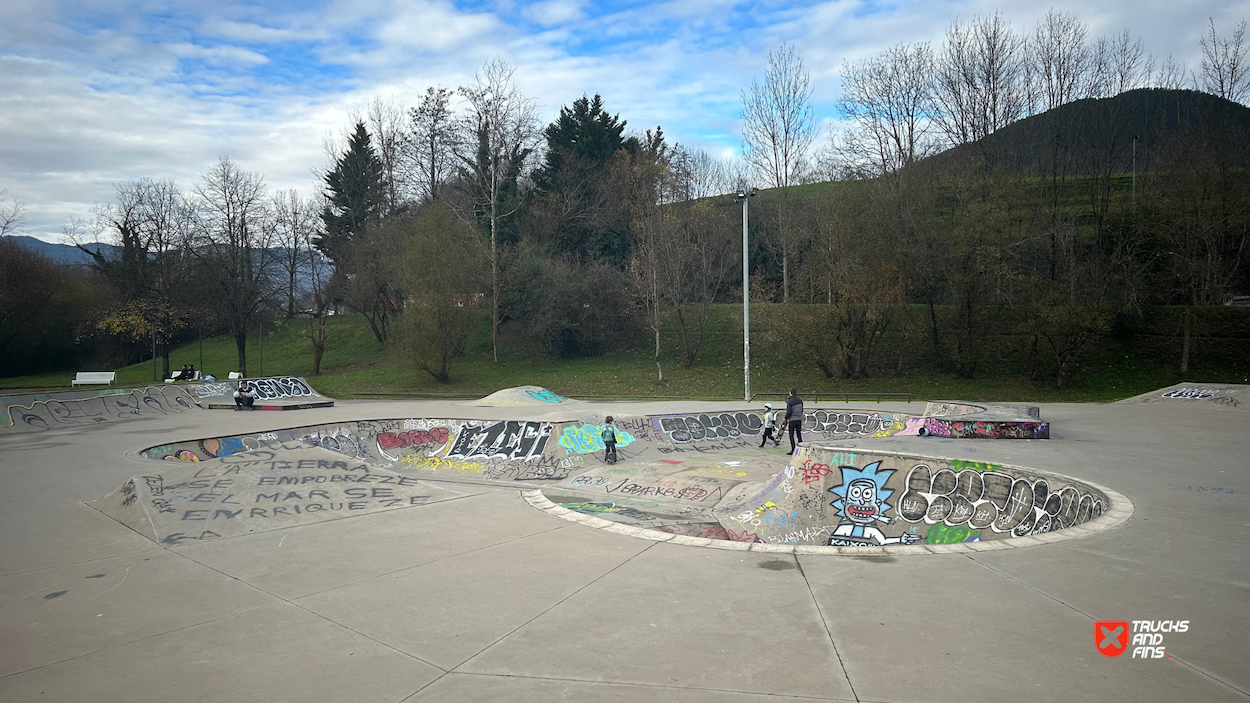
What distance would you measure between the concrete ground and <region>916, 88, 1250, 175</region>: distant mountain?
29453mm

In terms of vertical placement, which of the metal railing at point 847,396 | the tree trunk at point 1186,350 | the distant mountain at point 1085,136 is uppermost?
the distant mountain at point 1085,136

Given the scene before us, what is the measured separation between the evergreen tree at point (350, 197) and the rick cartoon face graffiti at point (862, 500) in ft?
157

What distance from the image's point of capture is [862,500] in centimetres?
1006

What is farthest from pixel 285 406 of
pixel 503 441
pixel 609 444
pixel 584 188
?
pixel 584 188

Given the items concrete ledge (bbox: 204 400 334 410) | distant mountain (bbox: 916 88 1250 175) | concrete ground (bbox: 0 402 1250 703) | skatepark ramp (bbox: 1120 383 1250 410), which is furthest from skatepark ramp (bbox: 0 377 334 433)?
distant mountain (bbox: 916 88 1250 175)

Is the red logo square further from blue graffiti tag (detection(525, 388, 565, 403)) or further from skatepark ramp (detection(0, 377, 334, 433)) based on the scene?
skatepark ramp (detection(0, 377, 334, 433))

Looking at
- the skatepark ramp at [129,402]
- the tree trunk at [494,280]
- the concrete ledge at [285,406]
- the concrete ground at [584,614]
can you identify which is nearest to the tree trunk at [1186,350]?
the concrete ground at [584,614]

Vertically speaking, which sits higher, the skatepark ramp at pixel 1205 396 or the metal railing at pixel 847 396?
the skatepark ramp at pixel 1205 396

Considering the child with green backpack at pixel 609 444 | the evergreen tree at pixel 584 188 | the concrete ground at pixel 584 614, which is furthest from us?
the evergreen tree at pixel 584 188

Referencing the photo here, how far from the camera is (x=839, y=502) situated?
33.1 ft

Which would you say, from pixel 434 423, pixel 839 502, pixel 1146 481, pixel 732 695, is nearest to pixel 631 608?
pixel 732 695

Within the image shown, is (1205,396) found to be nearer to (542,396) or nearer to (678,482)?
(678,482)

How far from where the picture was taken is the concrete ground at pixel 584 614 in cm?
415

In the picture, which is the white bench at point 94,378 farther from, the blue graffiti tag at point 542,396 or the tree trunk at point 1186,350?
the tree trunk at point 1186,350
